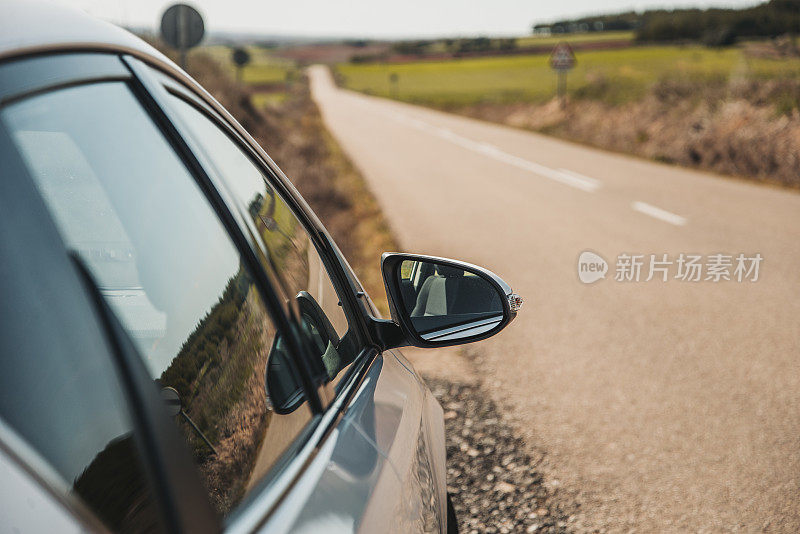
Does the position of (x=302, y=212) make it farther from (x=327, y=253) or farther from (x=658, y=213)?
(x=658, y=213)

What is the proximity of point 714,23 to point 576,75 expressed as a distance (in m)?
8.15

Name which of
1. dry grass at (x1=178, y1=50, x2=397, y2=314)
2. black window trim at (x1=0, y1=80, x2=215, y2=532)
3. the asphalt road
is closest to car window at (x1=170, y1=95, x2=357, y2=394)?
black window trim at (x1=0, y1=80, x2=215, y2=532)

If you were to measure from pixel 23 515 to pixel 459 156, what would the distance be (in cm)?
1687

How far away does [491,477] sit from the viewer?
3299mm

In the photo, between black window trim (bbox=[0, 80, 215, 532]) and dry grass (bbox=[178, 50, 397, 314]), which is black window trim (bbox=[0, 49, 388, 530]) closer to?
black window trim (bbox=[0, 80, 215, 532])

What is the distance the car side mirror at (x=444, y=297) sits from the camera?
175 centimetres

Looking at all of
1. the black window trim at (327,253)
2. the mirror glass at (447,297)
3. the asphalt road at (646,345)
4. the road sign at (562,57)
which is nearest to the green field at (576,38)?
the road sign at (562,57)

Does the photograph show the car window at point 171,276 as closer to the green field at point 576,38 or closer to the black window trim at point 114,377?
the black window trim at point 114,377

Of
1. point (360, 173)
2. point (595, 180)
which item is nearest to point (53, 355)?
point (595, 180)

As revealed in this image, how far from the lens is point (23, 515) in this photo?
0.61 metres

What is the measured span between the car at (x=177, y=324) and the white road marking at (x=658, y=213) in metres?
7.81

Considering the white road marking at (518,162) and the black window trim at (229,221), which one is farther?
the white road marking at (518,162)

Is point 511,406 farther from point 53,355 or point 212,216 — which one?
point 53,355

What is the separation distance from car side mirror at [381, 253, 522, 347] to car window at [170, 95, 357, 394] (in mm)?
154
